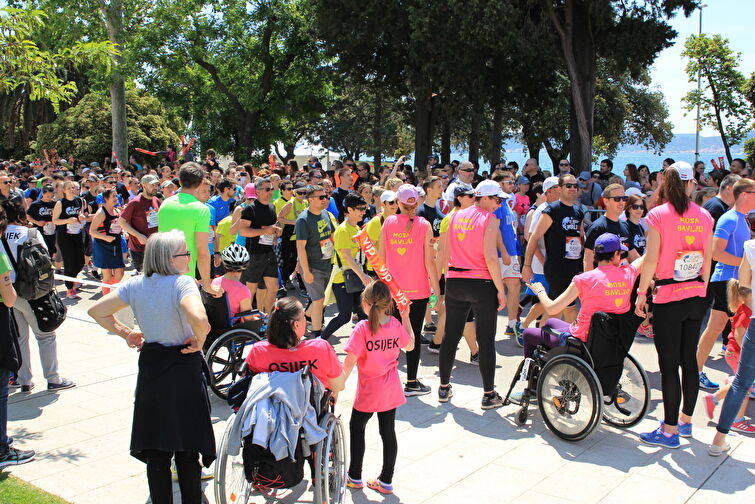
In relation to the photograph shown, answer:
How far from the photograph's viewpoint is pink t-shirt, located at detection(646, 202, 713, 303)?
16.5 ft

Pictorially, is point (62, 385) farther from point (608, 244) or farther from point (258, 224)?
point (608, 244)

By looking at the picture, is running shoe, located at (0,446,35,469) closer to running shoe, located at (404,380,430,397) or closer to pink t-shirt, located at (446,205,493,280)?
running shoe, located at (404,380,430,397)

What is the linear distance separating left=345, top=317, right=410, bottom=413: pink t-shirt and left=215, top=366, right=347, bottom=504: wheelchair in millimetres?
302

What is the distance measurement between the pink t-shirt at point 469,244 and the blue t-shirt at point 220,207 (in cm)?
463

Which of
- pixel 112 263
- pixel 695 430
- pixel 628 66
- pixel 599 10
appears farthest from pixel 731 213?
pixel 628 66

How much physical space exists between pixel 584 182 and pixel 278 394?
1088 centimetres

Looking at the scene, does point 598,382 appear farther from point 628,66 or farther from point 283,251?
point 628,66

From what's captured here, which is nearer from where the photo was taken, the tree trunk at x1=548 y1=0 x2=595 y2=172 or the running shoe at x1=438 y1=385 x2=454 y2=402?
the running shoe at x1=438 y1=385 x2=454 y2=402

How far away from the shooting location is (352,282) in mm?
7285

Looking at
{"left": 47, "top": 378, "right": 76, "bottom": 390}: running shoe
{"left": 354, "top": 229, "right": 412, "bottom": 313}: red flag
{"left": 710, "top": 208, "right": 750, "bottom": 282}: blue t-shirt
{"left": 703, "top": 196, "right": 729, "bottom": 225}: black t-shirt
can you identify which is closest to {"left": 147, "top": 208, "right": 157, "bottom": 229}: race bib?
{"left": 47, "top": 378, "right": 76, "bottom": 390}: running shoe

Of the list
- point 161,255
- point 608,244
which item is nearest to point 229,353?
point 161,255

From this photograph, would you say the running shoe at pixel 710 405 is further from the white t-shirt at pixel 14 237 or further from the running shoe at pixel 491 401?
the white t-shirt at pixel 14 237

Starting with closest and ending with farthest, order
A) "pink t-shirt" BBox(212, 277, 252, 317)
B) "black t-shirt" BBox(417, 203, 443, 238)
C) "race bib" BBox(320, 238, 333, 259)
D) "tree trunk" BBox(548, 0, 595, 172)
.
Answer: "pink t-shirt" BBox(212, 277, 252, 317) → "race bib" BBox(320, 238, 333, 259) → "black t-shirt" BBox(417, 203, 443, 238) → "tree trunk" BBox(548, 0, 595, 172)

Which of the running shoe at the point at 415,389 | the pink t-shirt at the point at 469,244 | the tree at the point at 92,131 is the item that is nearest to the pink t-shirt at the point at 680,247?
the pink t-shirt at the point at 469,244
